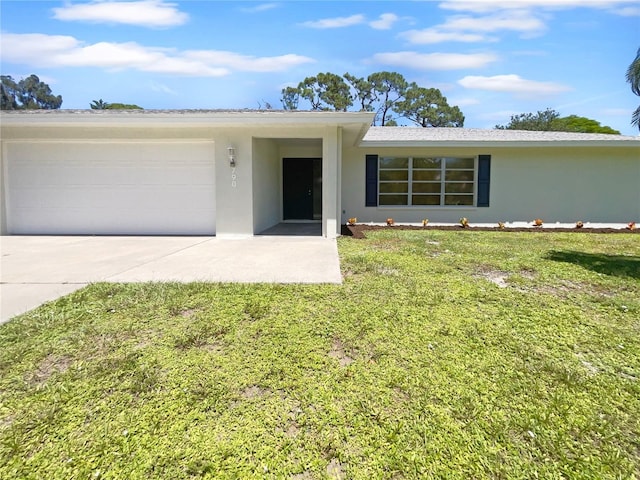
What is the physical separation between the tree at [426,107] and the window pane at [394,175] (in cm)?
2383

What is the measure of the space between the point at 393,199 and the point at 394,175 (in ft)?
2.86

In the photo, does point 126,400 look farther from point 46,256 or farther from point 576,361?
point 46,256

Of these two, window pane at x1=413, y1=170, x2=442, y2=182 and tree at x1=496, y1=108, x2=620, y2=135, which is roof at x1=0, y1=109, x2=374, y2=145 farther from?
tree at x1=496, y1=108, x2=620, y2=135

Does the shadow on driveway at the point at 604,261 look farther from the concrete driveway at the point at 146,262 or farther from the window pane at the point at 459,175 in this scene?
the window pane at the point at 459,175

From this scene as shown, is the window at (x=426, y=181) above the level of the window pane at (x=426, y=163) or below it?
below

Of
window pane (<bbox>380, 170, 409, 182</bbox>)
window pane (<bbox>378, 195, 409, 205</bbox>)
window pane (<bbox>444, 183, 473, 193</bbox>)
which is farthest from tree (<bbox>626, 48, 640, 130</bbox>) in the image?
window pane (<bbox>378, 195, 409, 205</bbox>)

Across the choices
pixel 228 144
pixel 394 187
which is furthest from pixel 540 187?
pixel 228 144

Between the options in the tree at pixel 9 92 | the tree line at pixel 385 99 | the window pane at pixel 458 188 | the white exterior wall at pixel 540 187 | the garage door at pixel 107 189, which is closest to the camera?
the garage door at pixel 107 189

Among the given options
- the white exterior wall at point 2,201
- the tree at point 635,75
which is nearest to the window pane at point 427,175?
the tree at point 635,75

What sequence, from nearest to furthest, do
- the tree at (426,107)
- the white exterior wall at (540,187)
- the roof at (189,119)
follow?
the roof at (189,119) → the white exterior wall at (540,187) → the tree at (426,107)

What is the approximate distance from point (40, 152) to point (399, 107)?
30663mm

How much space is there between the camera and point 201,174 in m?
9.42

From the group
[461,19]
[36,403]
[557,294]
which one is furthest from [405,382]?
[461,19]

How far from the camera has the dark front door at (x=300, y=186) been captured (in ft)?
44.7
